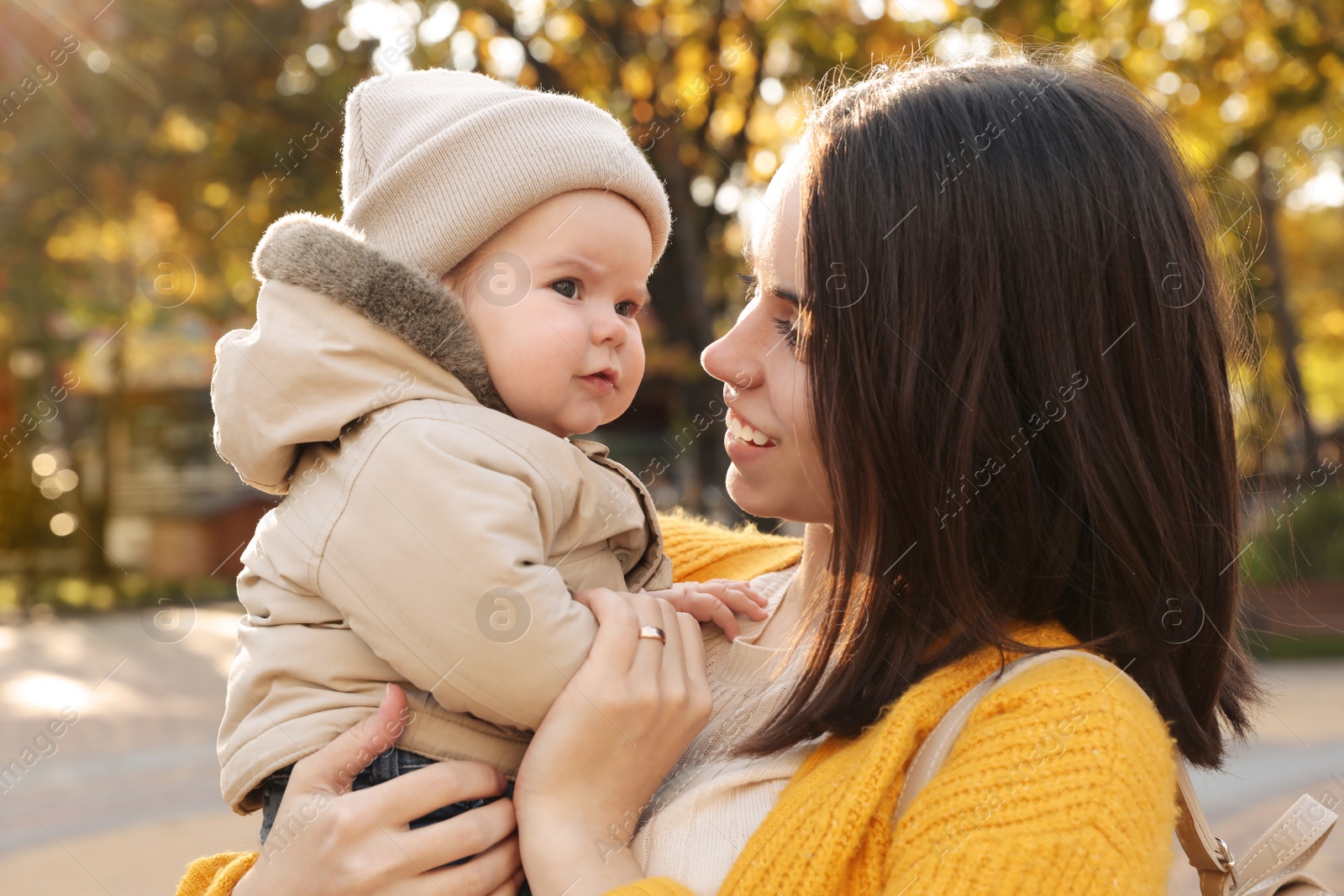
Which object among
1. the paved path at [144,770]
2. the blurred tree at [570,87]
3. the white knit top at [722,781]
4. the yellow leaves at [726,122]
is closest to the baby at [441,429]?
the white knit top at [722,781]

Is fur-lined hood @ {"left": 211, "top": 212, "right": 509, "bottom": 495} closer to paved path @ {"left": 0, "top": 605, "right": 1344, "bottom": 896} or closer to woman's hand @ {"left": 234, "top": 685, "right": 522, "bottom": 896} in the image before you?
woman's hand @ {"left": 234, "top": 685, "right": 522, "bottom": 896}

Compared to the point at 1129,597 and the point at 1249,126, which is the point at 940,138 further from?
Answer: the point at 1249,126

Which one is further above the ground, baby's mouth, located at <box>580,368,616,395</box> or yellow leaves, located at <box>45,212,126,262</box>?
baby's mouth, located at <box>580,368,616,395</box>

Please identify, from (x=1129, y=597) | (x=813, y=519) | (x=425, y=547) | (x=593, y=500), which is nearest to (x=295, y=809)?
(x=425, y=547)

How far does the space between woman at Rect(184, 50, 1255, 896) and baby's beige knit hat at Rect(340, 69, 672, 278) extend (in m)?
0.45

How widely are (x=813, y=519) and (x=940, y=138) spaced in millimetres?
636

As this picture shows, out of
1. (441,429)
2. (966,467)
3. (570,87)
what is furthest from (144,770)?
(966,467)

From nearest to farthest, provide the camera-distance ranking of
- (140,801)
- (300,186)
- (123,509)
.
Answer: (140,801) < (300,186) < (123,509)

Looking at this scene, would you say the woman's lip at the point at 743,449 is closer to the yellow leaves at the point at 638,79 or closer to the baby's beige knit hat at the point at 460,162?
the baby's beige knit hat at the point at 460,162

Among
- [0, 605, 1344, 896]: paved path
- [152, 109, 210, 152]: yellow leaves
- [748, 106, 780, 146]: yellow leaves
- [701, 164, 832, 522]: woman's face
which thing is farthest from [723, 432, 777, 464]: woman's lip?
[152, 109, 210, 152]: yellow leaves

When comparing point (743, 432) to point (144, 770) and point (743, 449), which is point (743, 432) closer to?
point (743, 449)

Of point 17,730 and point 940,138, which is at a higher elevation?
point 940,138

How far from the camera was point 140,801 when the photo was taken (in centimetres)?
626

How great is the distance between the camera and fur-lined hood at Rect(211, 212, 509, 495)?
1.66 metres
